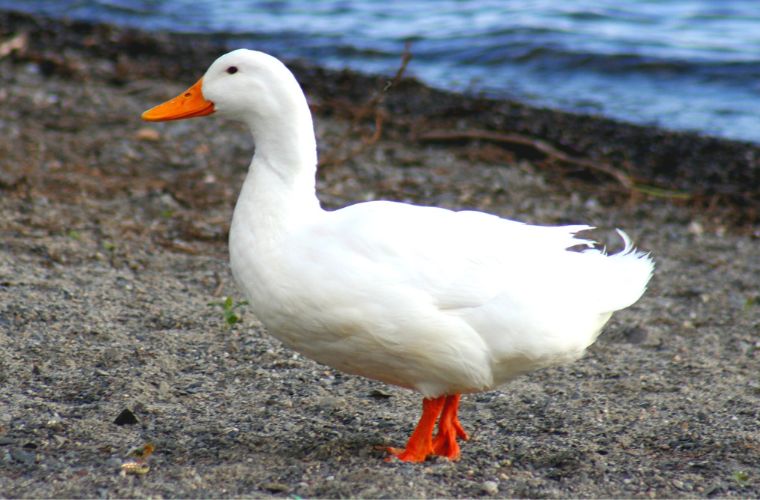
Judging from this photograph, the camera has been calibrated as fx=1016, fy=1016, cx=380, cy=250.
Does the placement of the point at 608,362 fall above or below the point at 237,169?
below

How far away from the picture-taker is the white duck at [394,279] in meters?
3.43

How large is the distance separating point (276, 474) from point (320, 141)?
5556mm

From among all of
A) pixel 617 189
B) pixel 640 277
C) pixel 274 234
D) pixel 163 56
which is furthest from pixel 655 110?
pixel 274 234

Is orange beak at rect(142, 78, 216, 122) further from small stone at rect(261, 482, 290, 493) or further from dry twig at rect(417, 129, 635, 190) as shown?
dry twig at rect(417, 129, 635, 190)

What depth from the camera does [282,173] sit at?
12.2 feet

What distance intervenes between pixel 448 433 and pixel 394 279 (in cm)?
78

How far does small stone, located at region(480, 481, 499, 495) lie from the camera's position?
349 cm

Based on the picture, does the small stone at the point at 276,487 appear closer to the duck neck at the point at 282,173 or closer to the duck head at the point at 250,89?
the duck neck at the point at 282,173

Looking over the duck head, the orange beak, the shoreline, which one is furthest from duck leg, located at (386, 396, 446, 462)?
the shoreline

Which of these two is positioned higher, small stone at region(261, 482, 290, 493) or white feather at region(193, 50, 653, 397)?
white feather at region(193, 50, 653, 397)

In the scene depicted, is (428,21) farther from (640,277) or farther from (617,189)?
(640,277)

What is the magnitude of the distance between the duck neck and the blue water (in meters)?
6.99

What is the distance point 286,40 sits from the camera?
13461 mm

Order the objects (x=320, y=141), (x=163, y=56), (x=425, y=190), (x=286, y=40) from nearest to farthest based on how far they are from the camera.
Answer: (x=425, y=190) < (x=320, y=141) < (x=163, y=56) < (x=286, y=40)
